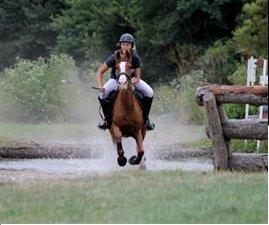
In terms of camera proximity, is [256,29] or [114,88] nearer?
[256,29]

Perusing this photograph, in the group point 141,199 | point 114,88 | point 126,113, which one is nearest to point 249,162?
point 126,113

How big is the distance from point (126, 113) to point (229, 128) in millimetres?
2038

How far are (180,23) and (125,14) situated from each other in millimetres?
3712

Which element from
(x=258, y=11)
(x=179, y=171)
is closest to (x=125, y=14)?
(x=179, y=171)

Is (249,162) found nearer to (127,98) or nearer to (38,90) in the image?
(127,98)

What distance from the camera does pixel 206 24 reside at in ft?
122

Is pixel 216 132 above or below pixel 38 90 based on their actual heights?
above

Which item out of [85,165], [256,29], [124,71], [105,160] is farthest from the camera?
[105,160]

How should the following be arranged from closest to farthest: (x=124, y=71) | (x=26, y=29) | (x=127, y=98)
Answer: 1. (x=124, y=71)
2. (x=127, y=98)
3. (x=26, y=29)

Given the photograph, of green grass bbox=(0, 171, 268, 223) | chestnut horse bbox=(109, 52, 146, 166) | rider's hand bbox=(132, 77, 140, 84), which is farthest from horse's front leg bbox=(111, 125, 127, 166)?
green grass bbox=(0, 171, 268, 223)

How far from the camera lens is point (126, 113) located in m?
16.1

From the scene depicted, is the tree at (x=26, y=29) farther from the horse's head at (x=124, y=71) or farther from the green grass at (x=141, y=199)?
the green grass at (x=141, y=199)

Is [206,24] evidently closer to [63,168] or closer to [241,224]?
[63,168]

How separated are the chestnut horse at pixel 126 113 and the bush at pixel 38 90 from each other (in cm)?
1708
